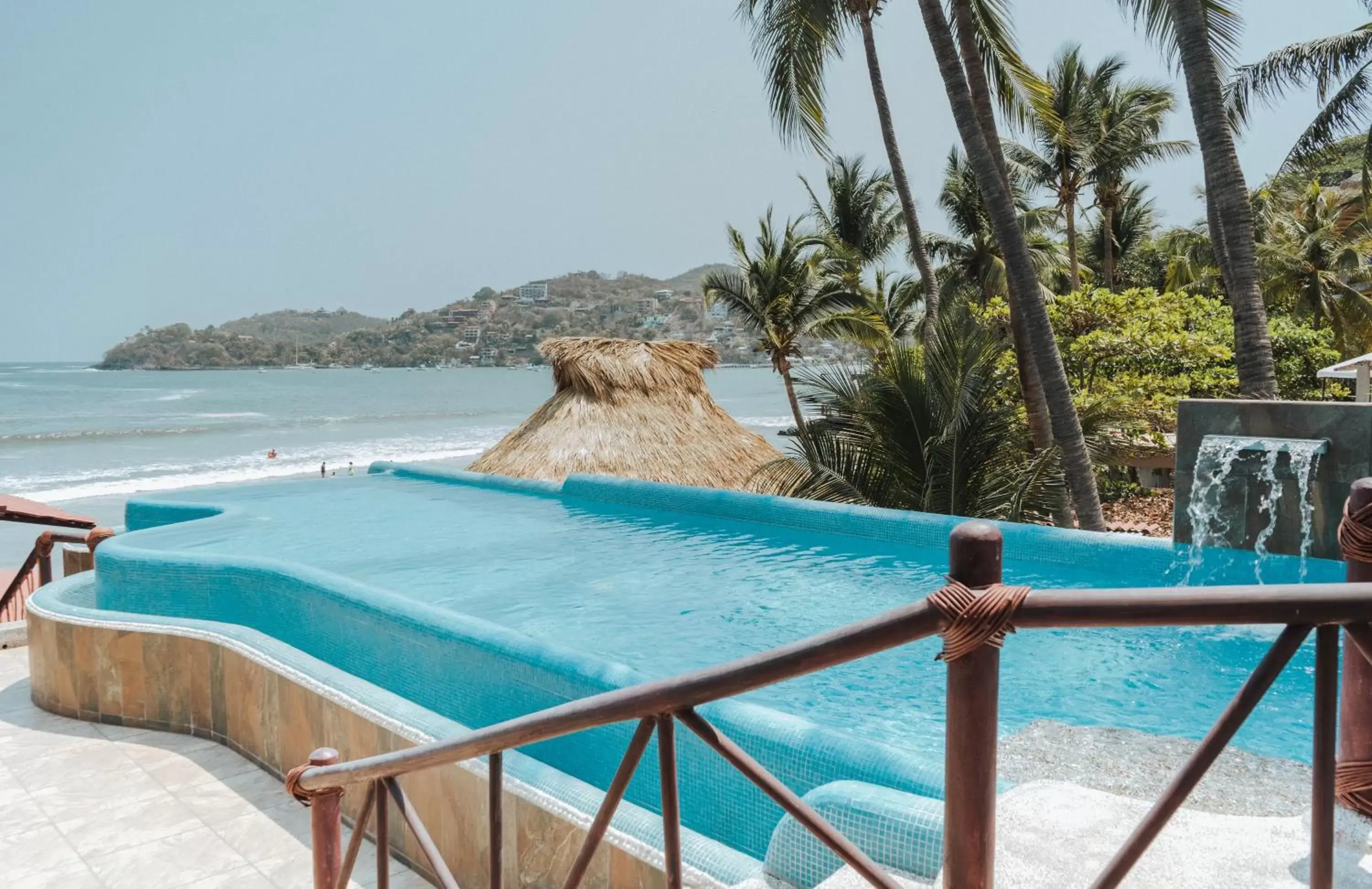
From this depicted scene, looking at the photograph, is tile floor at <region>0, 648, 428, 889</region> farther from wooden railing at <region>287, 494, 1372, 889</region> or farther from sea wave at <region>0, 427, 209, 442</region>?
sea wave at <region>0, 427, 209, 442</region>

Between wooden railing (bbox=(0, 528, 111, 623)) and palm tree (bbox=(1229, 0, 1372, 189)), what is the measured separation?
45.1ft

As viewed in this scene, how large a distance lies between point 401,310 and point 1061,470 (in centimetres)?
8437

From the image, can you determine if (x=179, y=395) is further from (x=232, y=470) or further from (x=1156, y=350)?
(x=1156, y=350)

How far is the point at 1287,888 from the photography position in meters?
Answer: 1.66

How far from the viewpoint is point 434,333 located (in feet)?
264

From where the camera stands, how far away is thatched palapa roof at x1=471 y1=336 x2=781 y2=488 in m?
13.3

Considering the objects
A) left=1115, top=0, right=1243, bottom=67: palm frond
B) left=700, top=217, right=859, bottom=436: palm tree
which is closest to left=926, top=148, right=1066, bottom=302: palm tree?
left=700, top=217, right=859, bottom=436: palm tree

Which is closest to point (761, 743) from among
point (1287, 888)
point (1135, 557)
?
point (1287, 888)

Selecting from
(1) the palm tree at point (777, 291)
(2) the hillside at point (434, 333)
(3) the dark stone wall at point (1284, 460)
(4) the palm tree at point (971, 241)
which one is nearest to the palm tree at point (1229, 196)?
(3) the dark stone wall at point (1284, 460)

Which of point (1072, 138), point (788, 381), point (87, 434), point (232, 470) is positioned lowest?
point (232, 470)

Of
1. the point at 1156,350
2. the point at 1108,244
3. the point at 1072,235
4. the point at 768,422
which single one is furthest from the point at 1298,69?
the point at 768,422

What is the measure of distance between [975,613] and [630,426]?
42.0ft

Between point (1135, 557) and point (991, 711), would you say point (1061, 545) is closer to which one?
point (1135, 557)

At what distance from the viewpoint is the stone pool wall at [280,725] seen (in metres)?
3.23
